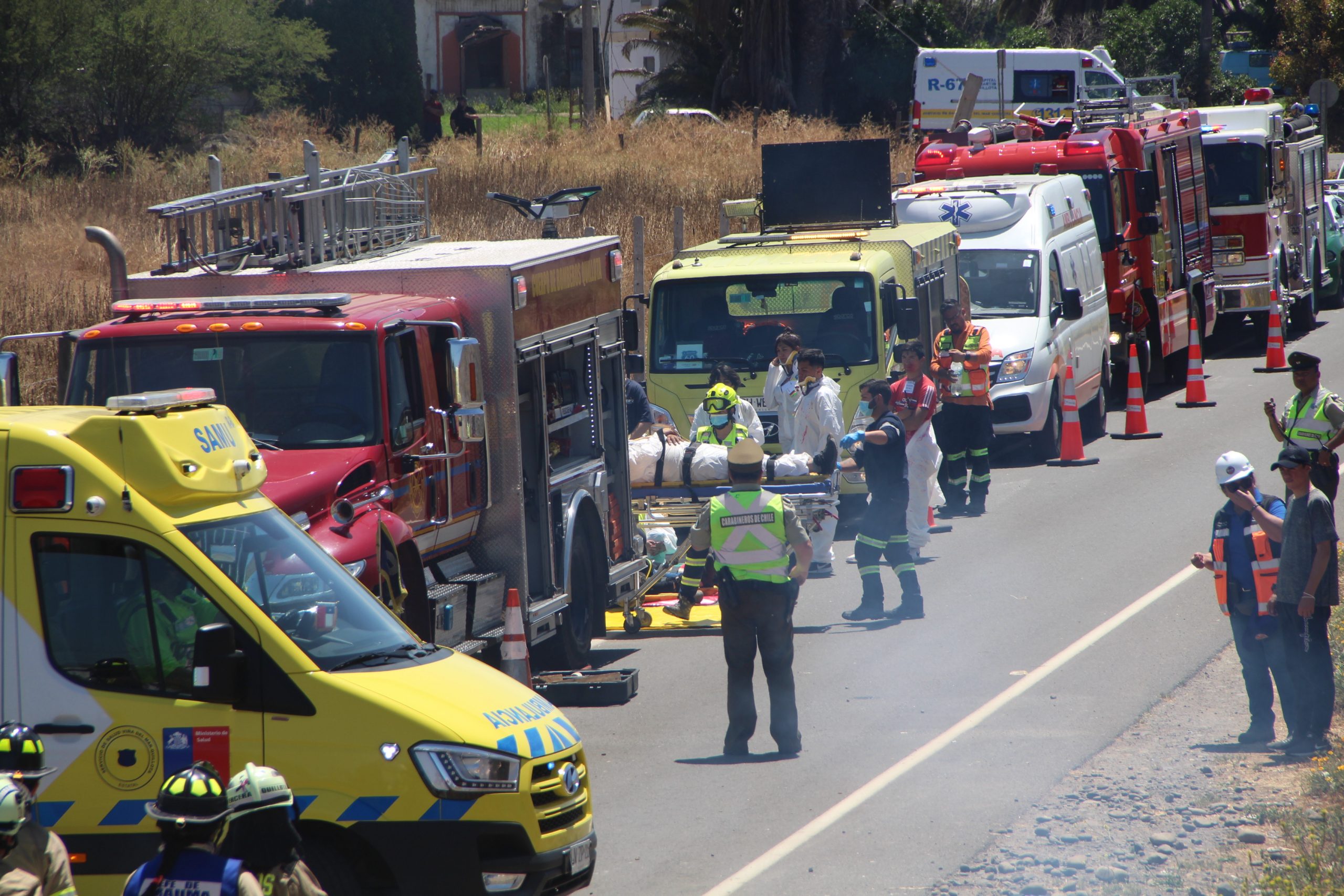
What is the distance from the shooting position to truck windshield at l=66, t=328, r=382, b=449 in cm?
820

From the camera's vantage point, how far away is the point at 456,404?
8383mm

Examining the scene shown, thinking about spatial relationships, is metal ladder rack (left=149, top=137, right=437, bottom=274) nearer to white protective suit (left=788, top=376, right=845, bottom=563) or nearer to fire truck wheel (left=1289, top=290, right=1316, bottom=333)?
white protective suit (left=788, top=376, right=845, bottom=563)

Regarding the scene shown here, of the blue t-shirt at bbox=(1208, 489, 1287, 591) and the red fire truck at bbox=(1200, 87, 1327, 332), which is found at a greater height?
the red fire truck at bbox=(1200, 87, 1327, 332)

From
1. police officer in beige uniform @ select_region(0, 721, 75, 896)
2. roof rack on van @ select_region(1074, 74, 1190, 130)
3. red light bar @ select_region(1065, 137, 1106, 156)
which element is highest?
roof rack on van @ select_region(1074, 74, 1190, 130)

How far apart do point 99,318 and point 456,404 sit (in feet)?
28.7

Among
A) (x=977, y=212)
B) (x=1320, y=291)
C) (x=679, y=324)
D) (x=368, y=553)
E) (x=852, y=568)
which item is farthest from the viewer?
(x=1320, y=291)

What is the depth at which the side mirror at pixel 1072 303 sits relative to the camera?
55.8 feet

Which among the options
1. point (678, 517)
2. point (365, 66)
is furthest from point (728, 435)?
point (365, 66)

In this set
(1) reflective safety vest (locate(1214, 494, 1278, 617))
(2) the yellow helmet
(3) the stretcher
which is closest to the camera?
(1) reflective safety vest (locate(1214, 494, 1278, 617))

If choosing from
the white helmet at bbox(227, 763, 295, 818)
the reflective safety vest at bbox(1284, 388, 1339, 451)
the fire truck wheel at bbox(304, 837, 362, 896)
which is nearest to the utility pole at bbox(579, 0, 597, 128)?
the reflective safety vest at bbox(1284, 388, 1339, 451)

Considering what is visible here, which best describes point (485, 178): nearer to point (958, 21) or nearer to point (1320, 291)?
point (1320, 291)

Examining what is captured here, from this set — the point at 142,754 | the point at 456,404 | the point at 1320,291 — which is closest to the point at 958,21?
the point at 1320,291

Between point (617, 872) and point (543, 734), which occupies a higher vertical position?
point (543, 734)

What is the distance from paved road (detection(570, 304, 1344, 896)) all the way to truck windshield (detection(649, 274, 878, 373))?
6.08ft
